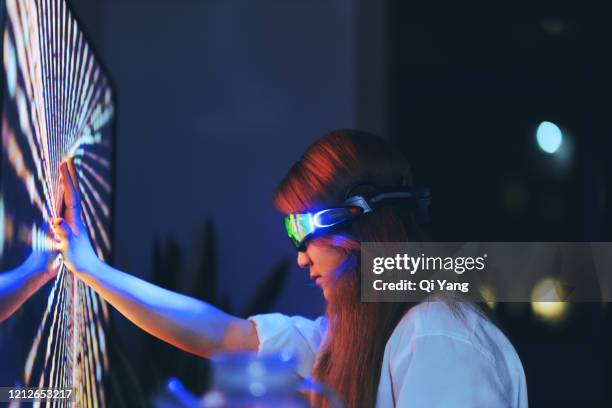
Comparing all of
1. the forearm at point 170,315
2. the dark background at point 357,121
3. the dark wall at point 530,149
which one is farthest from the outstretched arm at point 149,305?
the dark wall at point 530,149

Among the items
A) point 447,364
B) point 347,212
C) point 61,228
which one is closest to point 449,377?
point 447,364

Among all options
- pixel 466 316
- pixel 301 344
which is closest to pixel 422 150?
pixel 301 344

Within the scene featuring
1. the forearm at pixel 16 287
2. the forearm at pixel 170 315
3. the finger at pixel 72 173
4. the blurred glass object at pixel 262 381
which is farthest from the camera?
the blurred glass object at pixel 262 381

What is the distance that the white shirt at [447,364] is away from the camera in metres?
1.21

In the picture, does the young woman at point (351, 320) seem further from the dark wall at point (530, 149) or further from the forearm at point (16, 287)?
the dark wall at point (530, 149)

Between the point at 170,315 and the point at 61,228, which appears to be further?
the point at 170,315

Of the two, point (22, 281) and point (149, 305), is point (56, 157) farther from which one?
point (149, 305)

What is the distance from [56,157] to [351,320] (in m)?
0.66

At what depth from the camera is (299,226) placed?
1532mm

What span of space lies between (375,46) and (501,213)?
27.0 inches

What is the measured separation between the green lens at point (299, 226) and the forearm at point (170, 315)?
0.90ft

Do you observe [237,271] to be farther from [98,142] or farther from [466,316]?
[466,316]

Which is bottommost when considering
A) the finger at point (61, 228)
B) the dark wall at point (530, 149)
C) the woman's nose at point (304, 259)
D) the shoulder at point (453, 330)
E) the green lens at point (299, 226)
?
the shoulder at point (453, 330)

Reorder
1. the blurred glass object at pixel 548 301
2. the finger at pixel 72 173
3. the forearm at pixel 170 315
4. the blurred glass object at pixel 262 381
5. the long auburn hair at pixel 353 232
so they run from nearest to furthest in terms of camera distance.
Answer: the long auburn hair at pixel 353 232 < the finger at pixel 72 173 < the forearm at pixel 170 315 < the blurred glass object at pixel 262 381 < the blurred glass object at pixel 548 301
